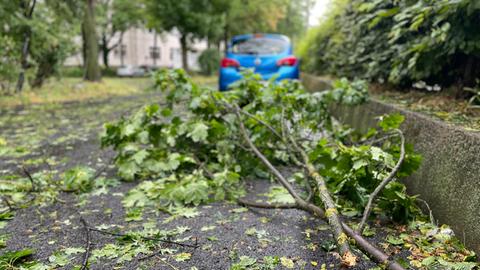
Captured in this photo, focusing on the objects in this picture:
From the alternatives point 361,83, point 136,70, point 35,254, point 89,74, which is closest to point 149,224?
point 35,254

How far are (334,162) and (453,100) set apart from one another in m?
1.31

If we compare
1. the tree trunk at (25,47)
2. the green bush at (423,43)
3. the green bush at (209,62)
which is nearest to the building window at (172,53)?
the green bush at (209,62)

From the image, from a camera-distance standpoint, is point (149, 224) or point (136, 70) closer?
point (149, 224)

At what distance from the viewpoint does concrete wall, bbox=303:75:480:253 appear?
1986 mm

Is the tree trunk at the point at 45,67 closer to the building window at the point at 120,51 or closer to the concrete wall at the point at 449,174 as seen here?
the concrete wall at the point at 449,174

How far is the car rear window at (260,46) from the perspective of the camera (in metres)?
8.77

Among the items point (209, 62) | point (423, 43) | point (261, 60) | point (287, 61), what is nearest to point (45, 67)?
point (261, 60)

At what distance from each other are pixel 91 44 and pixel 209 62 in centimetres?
1446

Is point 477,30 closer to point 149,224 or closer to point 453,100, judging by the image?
point 453,100

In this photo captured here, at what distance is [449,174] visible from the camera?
2258mm

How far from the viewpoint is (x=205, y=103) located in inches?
146

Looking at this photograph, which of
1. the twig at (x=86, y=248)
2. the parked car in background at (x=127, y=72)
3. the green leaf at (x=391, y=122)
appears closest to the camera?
the twig at (x=86, y=248)

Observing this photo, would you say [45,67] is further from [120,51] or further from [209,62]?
[120,51]

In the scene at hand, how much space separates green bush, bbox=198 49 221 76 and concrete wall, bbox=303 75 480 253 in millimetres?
25936
